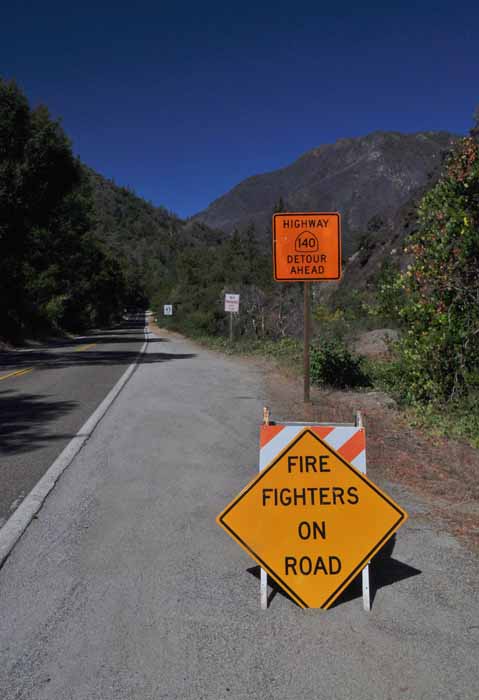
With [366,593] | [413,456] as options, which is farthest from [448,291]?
[366,593]

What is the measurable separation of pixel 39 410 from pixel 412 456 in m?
6.21

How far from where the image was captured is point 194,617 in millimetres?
3600

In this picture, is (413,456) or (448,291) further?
(448,291)

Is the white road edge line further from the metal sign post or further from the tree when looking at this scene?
the tree

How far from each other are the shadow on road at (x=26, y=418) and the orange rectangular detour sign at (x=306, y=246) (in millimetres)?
4207

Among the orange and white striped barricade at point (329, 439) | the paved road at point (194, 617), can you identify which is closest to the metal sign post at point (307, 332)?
the paved road at point (194, 617)

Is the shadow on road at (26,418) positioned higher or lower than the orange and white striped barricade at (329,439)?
lower

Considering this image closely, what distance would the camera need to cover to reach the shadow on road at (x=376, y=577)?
3963 mm

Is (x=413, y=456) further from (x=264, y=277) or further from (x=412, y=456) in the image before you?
(x=264, y=277)

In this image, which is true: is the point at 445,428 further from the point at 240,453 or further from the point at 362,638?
the point at 362,638

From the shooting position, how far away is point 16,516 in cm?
520

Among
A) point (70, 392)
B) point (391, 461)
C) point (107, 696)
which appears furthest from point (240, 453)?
point (70, 392)

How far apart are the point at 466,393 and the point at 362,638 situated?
673 centimetres

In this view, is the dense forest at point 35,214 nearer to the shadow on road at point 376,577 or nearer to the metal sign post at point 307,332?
the metal sign post at point 307,332
